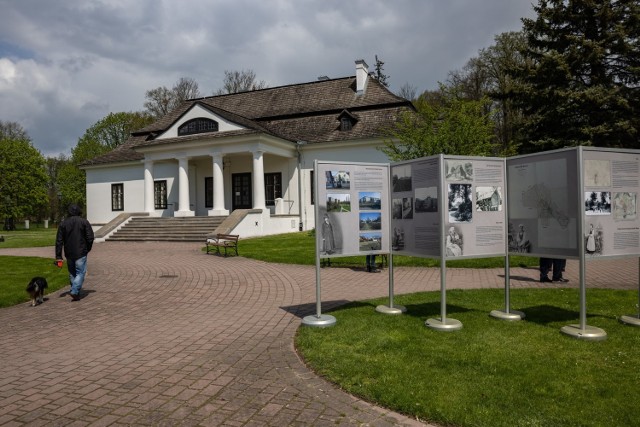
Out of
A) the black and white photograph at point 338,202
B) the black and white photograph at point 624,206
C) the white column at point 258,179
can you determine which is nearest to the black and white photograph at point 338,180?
the black and white photograph at point 338,202

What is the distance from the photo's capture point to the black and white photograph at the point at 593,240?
19.7 ft

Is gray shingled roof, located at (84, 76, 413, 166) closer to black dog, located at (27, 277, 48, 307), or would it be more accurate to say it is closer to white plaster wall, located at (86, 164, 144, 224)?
white plaster wall, located at (86, 164, 144, 224)

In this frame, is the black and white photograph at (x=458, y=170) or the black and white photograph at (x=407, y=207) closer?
the black and white photograph at (x=458, y=170)

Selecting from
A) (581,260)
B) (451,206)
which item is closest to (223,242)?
(451,206)

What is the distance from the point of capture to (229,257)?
50.3 ft

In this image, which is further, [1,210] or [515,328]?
[1,210]

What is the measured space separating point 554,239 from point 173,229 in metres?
21.4

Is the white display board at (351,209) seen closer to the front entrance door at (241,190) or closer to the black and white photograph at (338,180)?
the black and white photograph at (338,180)

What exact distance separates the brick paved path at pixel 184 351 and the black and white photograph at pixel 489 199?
3.21 metres

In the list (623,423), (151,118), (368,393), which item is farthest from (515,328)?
(151,118)

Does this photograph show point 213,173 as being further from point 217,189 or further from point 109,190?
point 109,190

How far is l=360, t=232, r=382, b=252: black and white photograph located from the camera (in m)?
6.97

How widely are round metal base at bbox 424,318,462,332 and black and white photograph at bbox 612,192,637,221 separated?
2.71 metres

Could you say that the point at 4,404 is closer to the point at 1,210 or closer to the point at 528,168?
the point at 528,168
